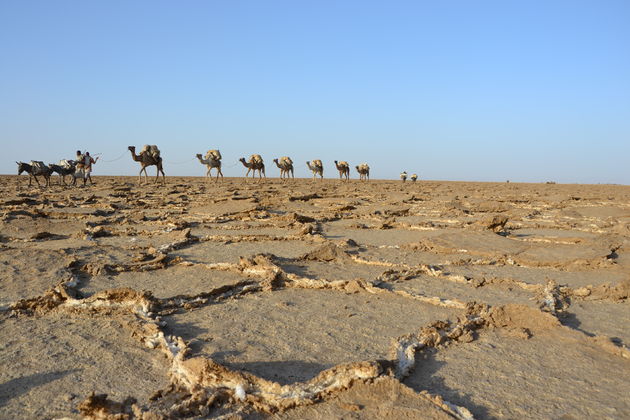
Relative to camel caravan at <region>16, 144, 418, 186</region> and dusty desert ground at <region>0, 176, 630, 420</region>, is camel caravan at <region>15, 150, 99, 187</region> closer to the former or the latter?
camel caravan at <region>16, 144, 418, 186</region>

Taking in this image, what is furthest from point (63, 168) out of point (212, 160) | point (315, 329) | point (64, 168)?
point (315, 329)

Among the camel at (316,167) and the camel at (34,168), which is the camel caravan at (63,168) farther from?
the camel at (316,167)

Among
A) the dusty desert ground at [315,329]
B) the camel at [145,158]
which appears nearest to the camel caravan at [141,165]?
the camel at [145,158]

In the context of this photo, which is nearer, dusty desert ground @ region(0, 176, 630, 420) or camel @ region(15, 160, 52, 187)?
dusty desert ground @ region(0, 176, 630, 420)

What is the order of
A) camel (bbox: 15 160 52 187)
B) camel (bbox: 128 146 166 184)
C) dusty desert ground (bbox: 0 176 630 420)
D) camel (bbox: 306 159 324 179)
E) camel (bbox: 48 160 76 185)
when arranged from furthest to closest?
camel (bbox: 306 159 324 179) → camel (bbox: 128 146 166 184) → camel (bbox: 48 160 76 185) → camel (bbox: 15 160 52 187) → dusty desert ground (bbox: 0 176 630 420)

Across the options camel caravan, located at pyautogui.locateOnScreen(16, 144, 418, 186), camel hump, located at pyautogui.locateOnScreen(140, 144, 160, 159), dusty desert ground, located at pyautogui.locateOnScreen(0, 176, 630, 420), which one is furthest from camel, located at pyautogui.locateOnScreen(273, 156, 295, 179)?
dusty desert ground, located at pyautogui.locateOnScreen(0, 176, 630, 420)

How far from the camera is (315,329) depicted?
3.13 meters

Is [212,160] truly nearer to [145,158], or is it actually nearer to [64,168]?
[145,158]

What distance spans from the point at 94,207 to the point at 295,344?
31.3 feet

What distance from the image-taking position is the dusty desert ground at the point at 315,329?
2152mm

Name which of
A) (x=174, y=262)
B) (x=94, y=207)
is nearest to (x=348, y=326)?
(x=174, y=262)

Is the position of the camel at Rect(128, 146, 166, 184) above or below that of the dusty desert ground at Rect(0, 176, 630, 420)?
above

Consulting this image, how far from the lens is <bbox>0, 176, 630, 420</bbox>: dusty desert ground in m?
2.15

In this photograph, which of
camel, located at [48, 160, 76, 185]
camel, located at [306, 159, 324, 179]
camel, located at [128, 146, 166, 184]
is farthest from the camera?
camel, located at [306, 159, 324, 179]
